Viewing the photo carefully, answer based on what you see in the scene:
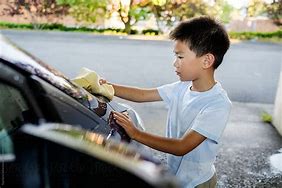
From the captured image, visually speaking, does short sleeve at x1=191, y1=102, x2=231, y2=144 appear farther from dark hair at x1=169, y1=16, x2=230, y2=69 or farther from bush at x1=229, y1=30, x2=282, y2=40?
bush at x1=229, y1=30, x2=282, y2=40

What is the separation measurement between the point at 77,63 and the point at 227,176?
623 cm

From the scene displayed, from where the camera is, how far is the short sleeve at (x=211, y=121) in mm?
1934

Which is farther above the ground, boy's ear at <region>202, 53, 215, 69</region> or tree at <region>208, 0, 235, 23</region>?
boy's ear at <region>202, 53, 215, 69</region>

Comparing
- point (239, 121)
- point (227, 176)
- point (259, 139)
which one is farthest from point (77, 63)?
point (227, 176)

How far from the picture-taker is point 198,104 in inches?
79.9

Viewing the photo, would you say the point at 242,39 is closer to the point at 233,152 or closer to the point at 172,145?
the point at 233,152

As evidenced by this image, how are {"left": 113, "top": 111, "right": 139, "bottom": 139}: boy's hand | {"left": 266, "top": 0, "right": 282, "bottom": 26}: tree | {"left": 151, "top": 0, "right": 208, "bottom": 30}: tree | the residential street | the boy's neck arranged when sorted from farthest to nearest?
1. {"left": 151, "top": 0, "right": 208, "bottom": 30}: tree
2. {"left": 266, "top": 0, "right": 282, "bottom": 26}: tree
3. the residential street
4. the boy's neck
5. {"left": 113, "top": 111, "right": 139, "bottom": 139}: boy's hand

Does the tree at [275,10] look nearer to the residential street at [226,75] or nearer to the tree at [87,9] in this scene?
the residential street at [226,75]

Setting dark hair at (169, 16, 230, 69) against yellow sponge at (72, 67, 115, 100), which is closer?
dark hair at (169, 16, 230, 69)

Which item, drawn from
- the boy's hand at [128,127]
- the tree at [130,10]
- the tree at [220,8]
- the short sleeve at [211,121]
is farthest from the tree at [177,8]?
the boy's hand at [128,127]

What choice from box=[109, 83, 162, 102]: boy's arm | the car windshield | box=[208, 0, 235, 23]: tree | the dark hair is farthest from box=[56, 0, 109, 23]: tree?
the car windshield

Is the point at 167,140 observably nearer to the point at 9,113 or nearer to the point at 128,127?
the point at 128,127

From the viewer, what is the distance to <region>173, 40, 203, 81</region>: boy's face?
2023mm

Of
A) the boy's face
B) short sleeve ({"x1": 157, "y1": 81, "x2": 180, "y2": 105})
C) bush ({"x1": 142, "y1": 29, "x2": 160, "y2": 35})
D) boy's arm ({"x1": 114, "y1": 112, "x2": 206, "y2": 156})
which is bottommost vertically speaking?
bush ({"x1": 142, "y1": 29, "x2": 160, "y2": 35})
